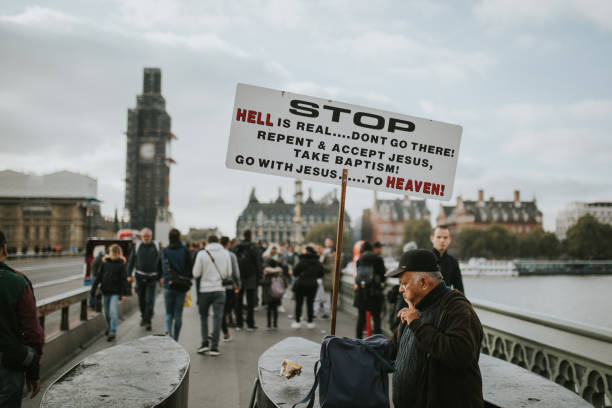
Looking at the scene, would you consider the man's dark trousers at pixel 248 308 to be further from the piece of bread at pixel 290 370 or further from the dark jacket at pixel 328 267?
the piece of bread at pixel 290 370

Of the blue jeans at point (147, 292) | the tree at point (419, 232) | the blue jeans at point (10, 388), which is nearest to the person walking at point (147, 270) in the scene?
the blue jeans at point (147, 292)

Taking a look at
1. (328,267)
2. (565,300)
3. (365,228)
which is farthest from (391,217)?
(328,267)

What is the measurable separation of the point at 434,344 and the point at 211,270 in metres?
6.02

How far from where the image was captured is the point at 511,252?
102m

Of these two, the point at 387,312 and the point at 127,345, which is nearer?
the point at 127,345

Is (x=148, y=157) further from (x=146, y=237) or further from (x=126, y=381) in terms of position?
(x=126, y=381)

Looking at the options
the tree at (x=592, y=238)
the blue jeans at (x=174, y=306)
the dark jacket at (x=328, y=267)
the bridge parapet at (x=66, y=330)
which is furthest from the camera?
the tree at (x=592, y=238)

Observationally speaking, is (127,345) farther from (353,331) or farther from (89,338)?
(353,331)

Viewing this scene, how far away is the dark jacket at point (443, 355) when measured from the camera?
2455 millimetres

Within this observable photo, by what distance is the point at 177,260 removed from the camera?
28.6 feet

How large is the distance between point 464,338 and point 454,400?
33 cm

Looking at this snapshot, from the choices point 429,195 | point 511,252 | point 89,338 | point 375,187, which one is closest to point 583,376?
point 429,195

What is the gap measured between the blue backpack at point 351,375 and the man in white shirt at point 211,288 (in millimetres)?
5575

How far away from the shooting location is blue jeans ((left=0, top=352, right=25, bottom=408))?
319cm
